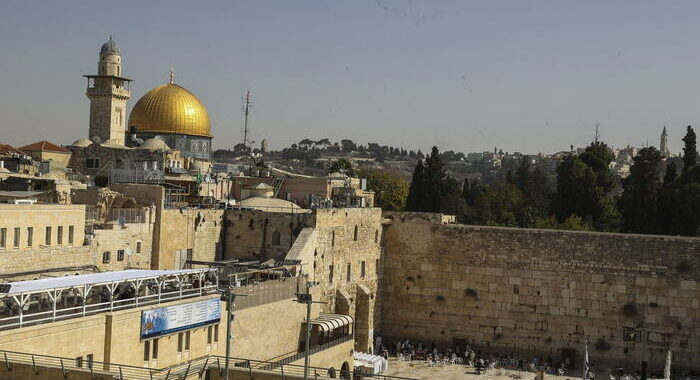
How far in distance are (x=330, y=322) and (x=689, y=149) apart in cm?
2808

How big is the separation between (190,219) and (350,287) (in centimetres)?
710

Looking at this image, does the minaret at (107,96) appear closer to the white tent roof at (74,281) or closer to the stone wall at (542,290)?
the stone wall at (542,290)

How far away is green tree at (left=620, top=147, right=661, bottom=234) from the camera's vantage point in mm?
45312

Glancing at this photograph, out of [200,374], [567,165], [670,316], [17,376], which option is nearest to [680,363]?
[670,316]

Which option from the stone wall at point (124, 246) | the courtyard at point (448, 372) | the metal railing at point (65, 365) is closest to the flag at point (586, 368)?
the courtyard at point (448, 372)

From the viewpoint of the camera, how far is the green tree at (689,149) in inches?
1889

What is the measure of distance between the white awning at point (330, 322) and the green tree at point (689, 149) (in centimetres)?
2423

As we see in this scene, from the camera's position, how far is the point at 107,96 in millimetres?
48156

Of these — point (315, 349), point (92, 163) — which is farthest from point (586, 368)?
point (92, 163)

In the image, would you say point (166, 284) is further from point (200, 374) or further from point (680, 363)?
point (680, 363)

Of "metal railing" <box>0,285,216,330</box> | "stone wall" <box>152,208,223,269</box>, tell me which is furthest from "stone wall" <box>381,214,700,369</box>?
"metal railing" <box>0,285,216,330</box>

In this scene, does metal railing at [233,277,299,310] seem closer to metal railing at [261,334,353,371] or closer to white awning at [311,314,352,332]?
white awning at [311,314,352,332]

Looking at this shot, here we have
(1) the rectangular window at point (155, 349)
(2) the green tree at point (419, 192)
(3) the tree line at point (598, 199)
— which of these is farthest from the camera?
(2) the green tree at point (419, 192)

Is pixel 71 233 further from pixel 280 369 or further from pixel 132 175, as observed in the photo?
pixel 132 175
